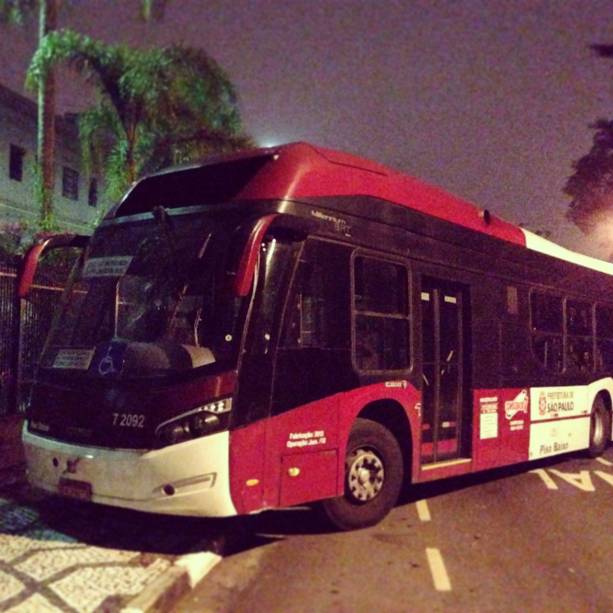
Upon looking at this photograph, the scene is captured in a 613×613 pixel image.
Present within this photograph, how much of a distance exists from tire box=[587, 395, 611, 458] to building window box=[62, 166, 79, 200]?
25.6m

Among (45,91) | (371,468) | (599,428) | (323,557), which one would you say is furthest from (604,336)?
(45,91)

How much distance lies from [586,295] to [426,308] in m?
4.49

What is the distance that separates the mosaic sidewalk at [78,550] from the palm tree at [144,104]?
35.0 ft

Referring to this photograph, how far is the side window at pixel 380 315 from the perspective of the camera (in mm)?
6492

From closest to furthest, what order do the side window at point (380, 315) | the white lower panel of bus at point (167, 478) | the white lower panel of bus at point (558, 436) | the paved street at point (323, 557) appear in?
1. the paved street at point (323, 557)
2. the white lower panel of bus at point (167, 478)
3. the side window at point (380, 315)
4. the white lower panel of bus at point (558, 436)

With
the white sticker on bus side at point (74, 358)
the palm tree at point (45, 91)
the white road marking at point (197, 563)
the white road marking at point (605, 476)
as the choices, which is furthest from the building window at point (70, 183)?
the white road marking at point (197, 563)

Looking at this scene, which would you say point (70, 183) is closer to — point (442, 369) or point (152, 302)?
point (442, 369)

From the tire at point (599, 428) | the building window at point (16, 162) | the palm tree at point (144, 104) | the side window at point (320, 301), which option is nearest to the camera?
the side window at point (320, 301)

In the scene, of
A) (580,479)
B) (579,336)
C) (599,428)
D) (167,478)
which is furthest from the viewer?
(599,428)

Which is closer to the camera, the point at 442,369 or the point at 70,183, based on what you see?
the point at 442,369

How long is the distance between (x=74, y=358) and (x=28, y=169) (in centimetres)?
2525

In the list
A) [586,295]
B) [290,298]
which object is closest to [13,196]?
[586,295]

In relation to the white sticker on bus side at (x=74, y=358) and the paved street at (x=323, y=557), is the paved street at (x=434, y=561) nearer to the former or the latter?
the paved street at (x=323, y=557)

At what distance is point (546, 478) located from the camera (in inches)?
376
